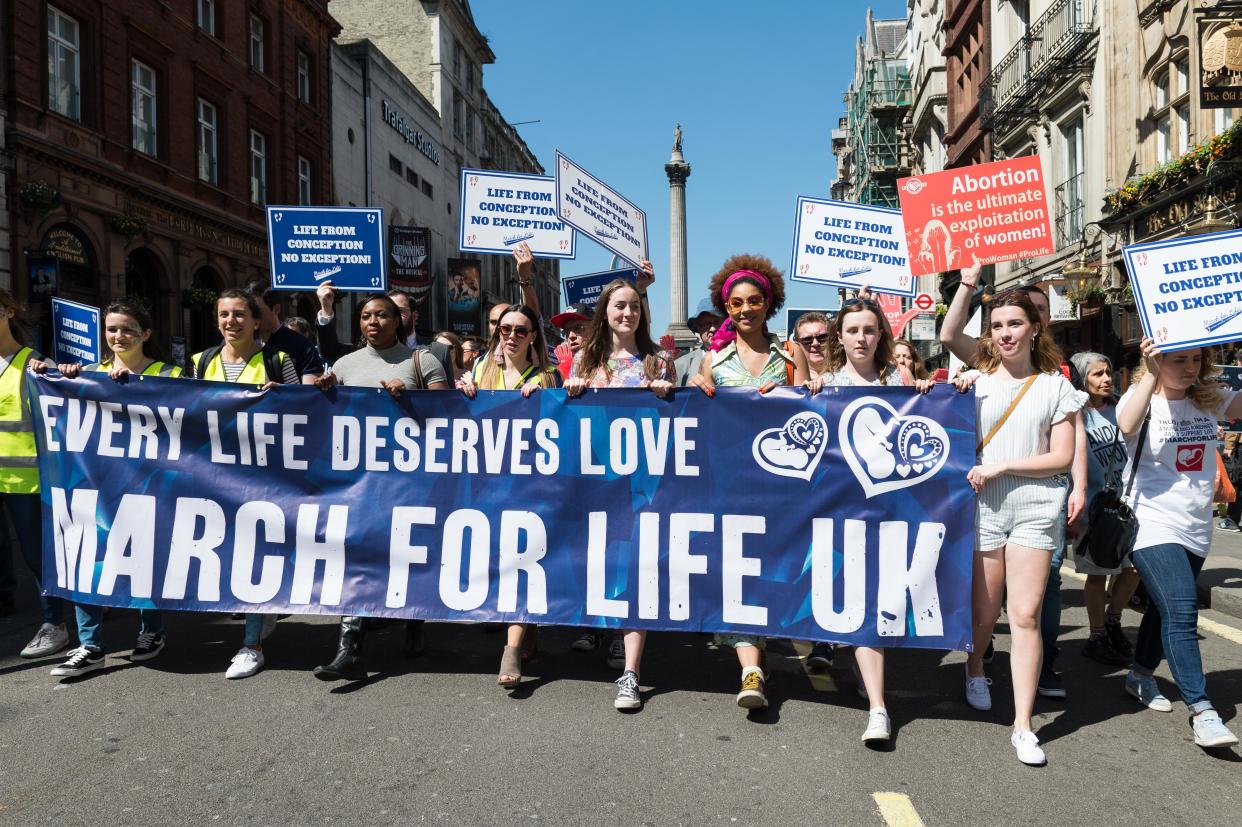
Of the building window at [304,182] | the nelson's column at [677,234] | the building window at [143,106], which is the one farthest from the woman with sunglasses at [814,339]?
the nelson's column at [677,234]

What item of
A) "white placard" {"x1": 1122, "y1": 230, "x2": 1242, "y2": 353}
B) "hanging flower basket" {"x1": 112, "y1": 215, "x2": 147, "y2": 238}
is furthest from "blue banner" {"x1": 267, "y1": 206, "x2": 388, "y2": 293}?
"hanging flower basket" {"x1": 112, "y1": 215, "x2": 147, "y2": 238}

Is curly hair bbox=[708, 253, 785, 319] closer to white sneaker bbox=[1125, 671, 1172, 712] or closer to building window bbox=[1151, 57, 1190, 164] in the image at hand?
white sneaker bbox=[1125, 671, 1172, 712]

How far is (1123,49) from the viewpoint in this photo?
739 inches

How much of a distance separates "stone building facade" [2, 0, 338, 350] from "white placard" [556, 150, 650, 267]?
12367 mm

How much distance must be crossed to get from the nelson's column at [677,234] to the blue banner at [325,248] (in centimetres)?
3427

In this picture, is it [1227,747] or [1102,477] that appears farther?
[1102,477]

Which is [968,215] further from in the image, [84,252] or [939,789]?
[84,252]

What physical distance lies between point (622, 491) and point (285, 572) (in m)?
1.78

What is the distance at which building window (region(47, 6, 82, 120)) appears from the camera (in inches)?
698

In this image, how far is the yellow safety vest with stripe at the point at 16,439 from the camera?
5293 mm

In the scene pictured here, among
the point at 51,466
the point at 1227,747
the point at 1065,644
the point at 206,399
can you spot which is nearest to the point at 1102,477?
the point at 1065,644

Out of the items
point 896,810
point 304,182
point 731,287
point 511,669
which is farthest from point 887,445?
point 304,182

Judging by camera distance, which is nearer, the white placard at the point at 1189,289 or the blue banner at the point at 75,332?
the white placard at the point at 1189,289

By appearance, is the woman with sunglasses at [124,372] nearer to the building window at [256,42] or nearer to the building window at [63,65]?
the building window at [63,65]
